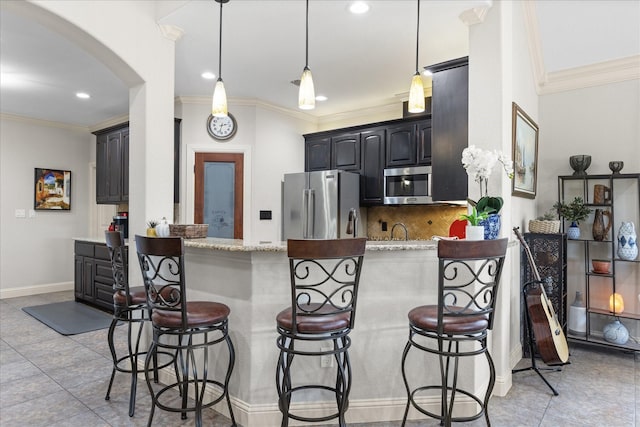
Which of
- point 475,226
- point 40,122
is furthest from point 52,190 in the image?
point 475,226

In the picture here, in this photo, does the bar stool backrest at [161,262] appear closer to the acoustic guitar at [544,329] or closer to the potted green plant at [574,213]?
the acoustic guitar at [544,329]

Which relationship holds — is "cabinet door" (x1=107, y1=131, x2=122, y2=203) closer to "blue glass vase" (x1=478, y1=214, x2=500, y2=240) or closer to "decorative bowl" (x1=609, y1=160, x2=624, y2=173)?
"blue glass vase" (x1=478, y1=214, x2=500, y2=240)

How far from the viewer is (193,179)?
4.94m

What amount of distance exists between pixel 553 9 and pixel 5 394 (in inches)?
206

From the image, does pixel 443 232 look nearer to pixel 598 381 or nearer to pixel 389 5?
pixel 598 381

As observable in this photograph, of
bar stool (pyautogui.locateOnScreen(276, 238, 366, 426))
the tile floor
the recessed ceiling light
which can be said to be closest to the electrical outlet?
bar stool (pyautogui.locateOnScreen(276, 238, 366, 426))

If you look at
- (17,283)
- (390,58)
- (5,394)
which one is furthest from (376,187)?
(17,283)

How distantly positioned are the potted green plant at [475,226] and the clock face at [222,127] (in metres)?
3.56

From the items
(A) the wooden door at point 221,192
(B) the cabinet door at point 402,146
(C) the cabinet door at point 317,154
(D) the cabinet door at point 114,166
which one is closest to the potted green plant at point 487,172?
(B) the cabinet door at point 402,146

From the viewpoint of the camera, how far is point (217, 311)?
81.6 inches

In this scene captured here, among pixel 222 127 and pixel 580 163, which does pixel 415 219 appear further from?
pixel 222 127

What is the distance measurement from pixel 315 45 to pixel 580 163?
2.68 m

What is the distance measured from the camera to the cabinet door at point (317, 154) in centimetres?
530

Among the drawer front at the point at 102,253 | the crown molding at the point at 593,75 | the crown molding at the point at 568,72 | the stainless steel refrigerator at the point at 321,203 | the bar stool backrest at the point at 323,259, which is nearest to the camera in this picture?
the bar stool backrest at the point at 323,259
